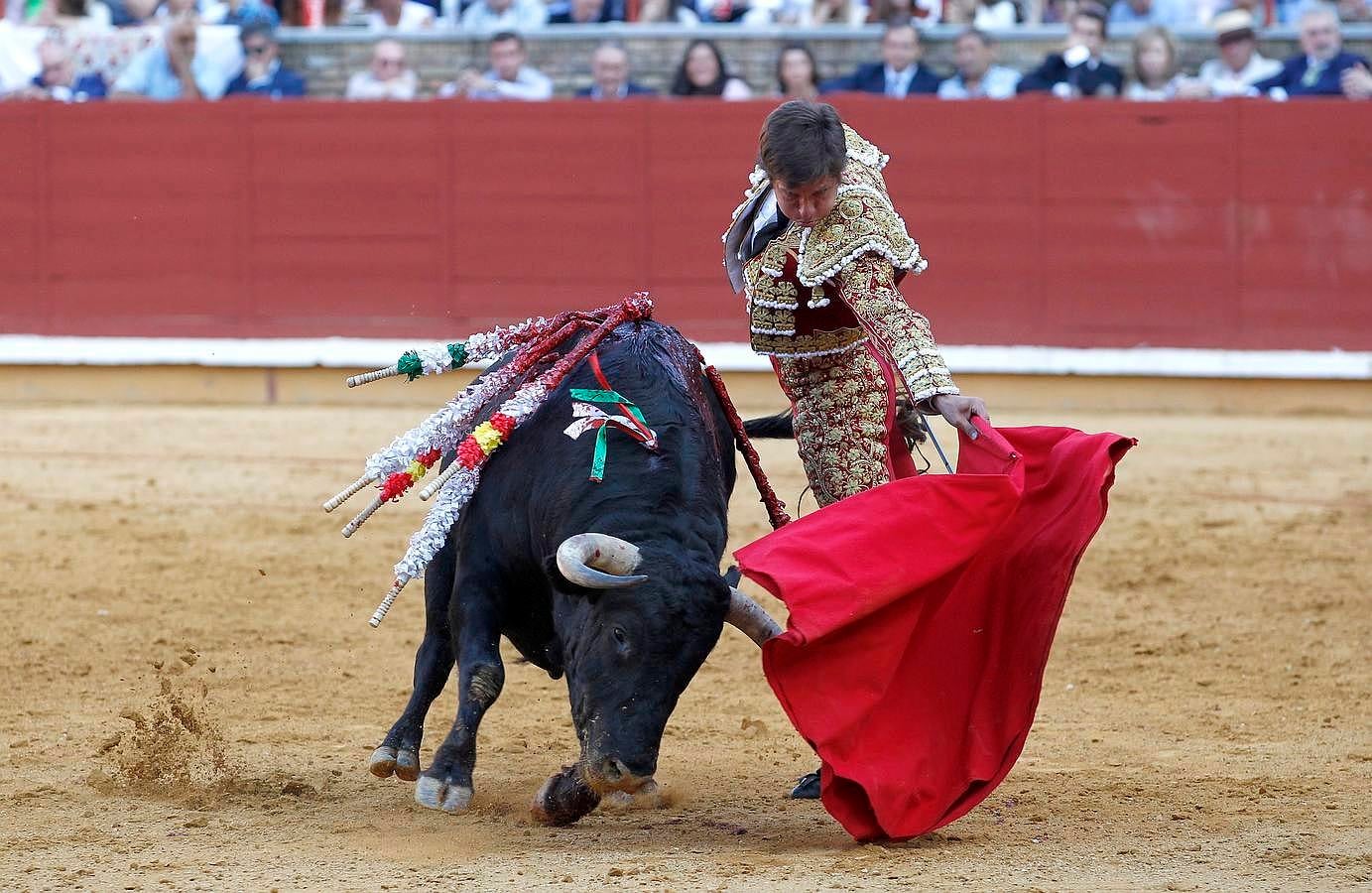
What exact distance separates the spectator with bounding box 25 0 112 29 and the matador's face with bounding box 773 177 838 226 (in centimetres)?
737

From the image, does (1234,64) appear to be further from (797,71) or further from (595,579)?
(595,579)

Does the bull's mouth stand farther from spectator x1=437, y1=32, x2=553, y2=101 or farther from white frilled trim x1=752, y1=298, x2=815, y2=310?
spectator x1=437, y1=32, x2=553, y2=101

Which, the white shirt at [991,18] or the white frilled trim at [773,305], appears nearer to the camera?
the white frilled trim at [773,305]

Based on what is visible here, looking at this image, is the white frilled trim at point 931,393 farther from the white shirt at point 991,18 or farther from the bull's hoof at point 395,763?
the white shirt at point 991,18

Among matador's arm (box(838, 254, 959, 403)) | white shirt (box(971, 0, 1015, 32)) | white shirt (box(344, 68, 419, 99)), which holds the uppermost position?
white shirt (box(971, 0, 1015, 32))

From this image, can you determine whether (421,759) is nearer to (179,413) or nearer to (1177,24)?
(179,413)

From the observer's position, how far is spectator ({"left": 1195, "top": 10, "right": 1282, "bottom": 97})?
865 centimetres

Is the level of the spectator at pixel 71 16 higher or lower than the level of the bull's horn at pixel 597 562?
higher

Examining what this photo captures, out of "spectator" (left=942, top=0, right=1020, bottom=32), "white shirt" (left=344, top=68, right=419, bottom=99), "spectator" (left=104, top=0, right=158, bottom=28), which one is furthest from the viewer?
"spectator" (left=104, top=0, right=158, bottom=28)

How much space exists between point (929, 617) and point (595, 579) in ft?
1.92

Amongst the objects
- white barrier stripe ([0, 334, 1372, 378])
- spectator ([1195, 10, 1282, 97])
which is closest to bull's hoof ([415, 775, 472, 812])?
white barrier stripe ([0, 334, 1372, 378])

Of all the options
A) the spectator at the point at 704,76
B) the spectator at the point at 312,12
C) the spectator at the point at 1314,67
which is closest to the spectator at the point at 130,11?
the spectator at the point at 312,12

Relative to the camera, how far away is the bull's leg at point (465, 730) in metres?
3.21

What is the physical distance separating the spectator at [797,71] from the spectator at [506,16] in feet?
4.73
